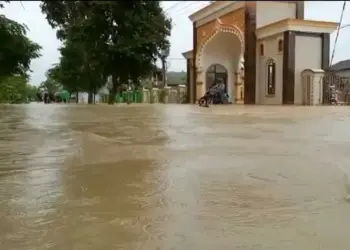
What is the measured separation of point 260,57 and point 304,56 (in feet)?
6.98

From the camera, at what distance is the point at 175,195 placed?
2.41 meters

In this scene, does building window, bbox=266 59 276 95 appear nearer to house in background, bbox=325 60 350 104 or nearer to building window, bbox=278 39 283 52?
building window, bbox=278 39 283 52

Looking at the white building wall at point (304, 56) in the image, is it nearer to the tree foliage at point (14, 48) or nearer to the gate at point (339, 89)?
the gate at point (339, 89)

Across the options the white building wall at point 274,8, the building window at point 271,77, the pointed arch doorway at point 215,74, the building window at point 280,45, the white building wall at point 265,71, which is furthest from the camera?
the pointed arch doorway at point 215,74

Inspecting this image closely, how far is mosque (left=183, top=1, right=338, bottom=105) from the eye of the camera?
17375 millimetres

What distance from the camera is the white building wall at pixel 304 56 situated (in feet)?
58.6

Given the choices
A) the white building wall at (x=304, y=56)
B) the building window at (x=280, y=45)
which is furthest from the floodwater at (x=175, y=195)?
the building window at (x=280, y=45)

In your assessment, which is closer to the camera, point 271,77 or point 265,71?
point 271,77

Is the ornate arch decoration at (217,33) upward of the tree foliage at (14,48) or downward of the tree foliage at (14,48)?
upward

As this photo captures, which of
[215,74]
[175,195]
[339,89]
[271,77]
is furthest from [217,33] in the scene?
[175,195]

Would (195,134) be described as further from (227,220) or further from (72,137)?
(227,220)

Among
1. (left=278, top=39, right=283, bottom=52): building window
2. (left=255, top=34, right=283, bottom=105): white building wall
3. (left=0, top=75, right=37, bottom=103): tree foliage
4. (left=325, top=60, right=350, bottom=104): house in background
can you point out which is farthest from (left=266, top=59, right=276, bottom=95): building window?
(left=325, top=60, right=350, bottom=104): house in background

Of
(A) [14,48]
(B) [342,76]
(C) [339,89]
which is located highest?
(A) [14,48]

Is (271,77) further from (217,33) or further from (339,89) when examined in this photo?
(339,89)
